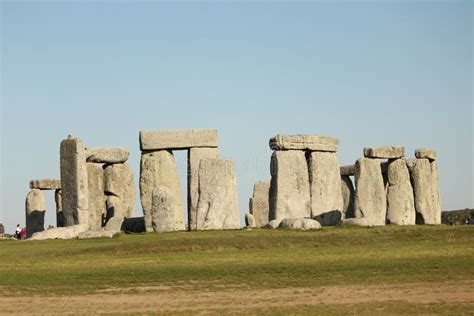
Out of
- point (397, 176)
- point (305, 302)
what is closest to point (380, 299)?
point (305, 302)

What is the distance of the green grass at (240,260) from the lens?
19438 millimetres

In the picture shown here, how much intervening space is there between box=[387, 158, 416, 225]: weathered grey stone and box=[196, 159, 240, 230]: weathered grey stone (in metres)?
8.36

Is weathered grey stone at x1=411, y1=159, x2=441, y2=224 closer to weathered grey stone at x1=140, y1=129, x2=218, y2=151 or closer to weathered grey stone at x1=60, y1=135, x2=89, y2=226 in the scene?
weathered grey stone at x1=140, y1=129, x2=218, y2=151

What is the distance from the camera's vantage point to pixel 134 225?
35.8 metres

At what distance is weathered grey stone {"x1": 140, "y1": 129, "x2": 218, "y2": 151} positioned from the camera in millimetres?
35594

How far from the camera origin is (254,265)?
2136 cm

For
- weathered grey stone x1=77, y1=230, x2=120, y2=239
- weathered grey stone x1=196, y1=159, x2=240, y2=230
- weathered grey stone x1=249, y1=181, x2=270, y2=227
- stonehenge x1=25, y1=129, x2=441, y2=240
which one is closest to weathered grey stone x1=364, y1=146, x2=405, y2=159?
stonehenge x1=25, y1=129, x2=441, y2=240

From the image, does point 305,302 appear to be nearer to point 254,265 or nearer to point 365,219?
point 254,265

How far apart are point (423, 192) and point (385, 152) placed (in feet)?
9.56

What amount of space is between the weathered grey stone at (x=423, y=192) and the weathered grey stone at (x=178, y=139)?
9.03 m

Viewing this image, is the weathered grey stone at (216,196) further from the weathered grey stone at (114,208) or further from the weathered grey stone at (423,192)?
the weathered grey stone at (423,192)

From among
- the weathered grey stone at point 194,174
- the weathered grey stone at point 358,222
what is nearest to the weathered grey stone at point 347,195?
the weathered grey stone at point 358,222

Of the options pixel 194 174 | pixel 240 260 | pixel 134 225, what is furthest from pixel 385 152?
pixel 240 260

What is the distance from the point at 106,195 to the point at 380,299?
23.9 meters
